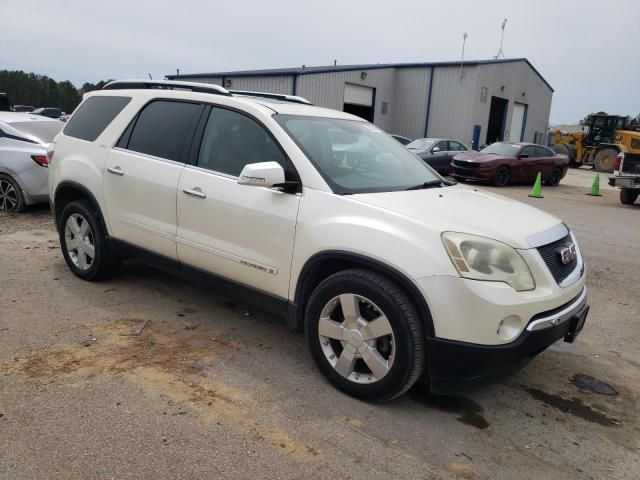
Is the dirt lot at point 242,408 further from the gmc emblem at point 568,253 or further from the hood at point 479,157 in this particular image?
the hood at point 479,157

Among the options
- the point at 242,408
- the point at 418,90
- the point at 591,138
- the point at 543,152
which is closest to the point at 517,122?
the point at 591,138

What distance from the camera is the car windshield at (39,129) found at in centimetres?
816

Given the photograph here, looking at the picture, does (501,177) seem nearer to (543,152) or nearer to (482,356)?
(543,152)

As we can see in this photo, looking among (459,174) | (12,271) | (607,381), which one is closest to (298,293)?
(607,381)

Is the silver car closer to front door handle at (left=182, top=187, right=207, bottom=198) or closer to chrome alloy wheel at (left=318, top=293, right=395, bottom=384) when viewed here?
front door handle at (left=182, top=187, right=207, bottom=198)

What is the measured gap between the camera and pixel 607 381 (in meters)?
3.70

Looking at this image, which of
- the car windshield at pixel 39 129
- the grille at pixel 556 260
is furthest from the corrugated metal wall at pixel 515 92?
the grille at pixel 556 260

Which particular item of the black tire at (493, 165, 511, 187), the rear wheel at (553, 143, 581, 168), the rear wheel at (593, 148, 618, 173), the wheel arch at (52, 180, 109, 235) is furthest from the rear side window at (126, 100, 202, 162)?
the rear wheel at (553, 143, 581, 168)

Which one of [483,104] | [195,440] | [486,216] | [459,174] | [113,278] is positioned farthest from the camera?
[483,104]

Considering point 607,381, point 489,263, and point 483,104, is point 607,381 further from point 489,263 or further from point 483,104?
point 483,104

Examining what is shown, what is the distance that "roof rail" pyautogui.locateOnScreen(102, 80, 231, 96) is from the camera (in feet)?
13.5

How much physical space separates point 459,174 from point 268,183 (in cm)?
1473

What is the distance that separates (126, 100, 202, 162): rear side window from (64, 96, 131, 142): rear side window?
0.41m

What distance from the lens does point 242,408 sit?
3045mm
